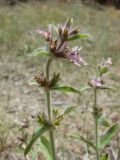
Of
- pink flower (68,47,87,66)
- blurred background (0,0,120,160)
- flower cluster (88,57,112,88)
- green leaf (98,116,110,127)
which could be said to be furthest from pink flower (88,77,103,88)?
pink flower (68,47,87,66)

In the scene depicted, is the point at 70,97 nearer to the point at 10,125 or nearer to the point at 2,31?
the point at 10,125

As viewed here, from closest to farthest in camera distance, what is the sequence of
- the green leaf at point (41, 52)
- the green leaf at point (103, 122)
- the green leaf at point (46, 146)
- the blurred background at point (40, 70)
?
1. the green leaf at point (41, 52)
2. the green leaf at point (46, 146)
3. the green leaf at point (103, 122)
4. the blurred background at point (40, 70)

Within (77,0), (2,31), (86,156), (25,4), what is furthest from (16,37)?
(77,0)

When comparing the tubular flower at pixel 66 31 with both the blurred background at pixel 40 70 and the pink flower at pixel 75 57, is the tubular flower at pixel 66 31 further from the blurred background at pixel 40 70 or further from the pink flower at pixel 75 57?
the blurred background at pixel 40 70

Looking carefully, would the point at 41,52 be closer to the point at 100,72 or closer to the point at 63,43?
the point at 63,43

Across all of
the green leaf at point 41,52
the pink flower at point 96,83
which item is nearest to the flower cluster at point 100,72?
the pink flower at point 96,83

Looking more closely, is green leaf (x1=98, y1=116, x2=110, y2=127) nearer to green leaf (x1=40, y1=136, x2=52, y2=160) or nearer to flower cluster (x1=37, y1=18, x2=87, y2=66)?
green leaf (x1=40, y1=136, x2=52, y2=160)

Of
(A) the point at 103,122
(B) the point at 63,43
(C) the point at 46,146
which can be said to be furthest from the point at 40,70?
(B) the point at 63,43
